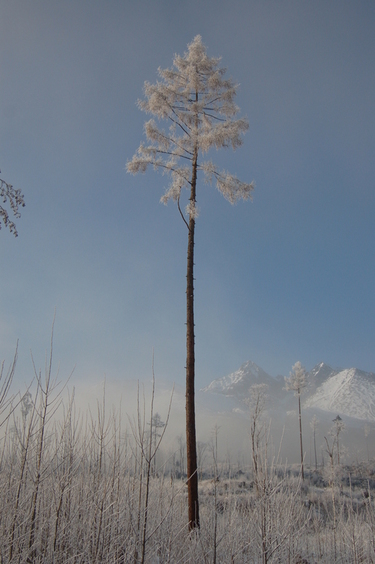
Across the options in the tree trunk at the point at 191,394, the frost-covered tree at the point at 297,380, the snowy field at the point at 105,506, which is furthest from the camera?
the frost-covered tree at the point at 297,380

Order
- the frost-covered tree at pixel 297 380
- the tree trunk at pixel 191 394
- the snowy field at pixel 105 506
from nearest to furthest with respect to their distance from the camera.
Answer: the snowy field at pixel 105 506
the tree trunk at pixel 191 394
the frost-covered tree at pixel 297 380

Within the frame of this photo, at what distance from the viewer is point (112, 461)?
17.6 feet

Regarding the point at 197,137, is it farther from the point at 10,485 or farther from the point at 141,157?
the point at 10,485

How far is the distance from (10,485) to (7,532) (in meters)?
0.87

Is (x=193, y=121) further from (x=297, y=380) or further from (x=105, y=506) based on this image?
(x=297, y=380)

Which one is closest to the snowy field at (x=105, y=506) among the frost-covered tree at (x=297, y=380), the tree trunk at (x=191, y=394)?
the tree trunk at (x=191, y=394)

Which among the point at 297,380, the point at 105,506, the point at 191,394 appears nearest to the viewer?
the point at 105,506

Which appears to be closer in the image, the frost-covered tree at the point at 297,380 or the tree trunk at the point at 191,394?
the tree trunk at the point at 191,394

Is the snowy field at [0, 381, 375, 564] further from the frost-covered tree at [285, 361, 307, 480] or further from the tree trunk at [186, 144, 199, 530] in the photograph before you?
the frost-covered tree at [285, 361, 307, 480]

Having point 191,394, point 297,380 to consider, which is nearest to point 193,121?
point 191,394

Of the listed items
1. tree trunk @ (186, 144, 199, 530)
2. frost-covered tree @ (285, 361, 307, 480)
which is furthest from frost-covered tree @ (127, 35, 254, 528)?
frost-covered tree @ (285, 361, 307, 480)

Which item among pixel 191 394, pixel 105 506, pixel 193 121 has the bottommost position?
pixel 105 506

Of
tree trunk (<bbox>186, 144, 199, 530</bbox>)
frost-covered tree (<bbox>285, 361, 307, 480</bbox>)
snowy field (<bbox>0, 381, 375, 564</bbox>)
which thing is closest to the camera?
snowy field (<bbox>0, 381, 375, 564</bbox>)

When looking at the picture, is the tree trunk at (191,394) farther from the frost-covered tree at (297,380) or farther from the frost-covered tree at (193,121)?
the frost-covered tree at (297,380)
